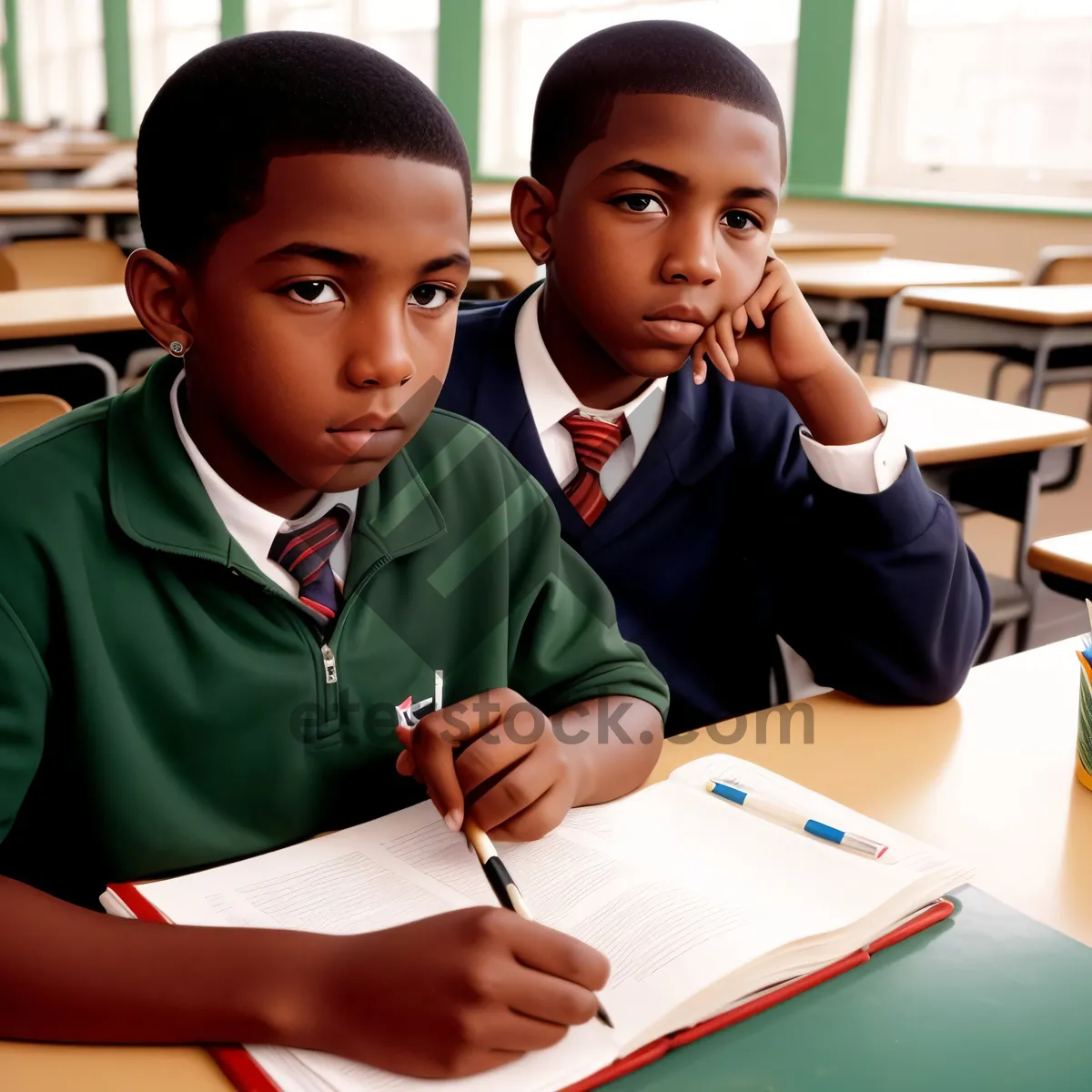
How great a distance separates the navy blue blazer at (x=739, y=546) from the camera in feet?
3.88

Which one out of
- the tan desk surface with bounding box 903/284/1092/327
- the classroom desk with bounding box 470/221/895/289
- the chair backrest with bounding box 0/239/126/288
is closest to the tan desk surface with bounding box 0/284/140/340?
the chair backrest with bounding box 0/239/126/288

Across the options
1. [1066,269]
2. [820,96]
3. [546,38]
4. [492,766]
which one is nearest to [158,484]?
[492,766]

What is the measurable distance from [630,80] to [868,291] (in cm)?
272

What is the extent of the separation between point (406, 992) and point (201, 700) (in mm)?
320

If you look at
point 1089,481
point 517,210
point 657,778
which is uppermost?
point 517,210

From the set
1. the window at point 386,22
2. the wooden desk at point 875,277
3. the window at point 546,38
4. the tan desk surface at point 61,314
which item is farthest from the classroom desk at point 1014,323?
the window at point 386,22

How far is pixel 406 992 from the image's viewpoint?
0.61 m

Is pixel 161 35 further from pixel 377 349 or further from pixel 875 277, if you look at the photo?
pixel 377 349

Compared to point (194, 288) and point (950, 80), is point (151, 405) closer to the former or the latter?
point (194, 288)

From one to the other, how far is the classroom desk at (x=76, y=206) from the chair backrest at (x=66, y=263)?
497mm

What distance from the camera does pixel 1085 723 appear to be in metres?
0.97

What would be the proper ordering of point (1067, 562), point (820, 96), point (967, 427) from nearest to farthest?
1. point (1067, 562)
2. point (967, 427)
3. point (820, 96)

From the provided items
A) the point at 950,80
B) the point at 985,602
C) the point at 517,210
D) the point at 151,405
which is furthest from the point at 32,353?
the point at 950,80

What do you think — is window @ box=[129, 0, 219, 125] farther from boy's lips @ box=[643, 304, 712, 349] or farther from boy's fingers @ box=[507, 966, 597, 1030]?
boy's fingers @ box=[507, 966, 597, 1030]
